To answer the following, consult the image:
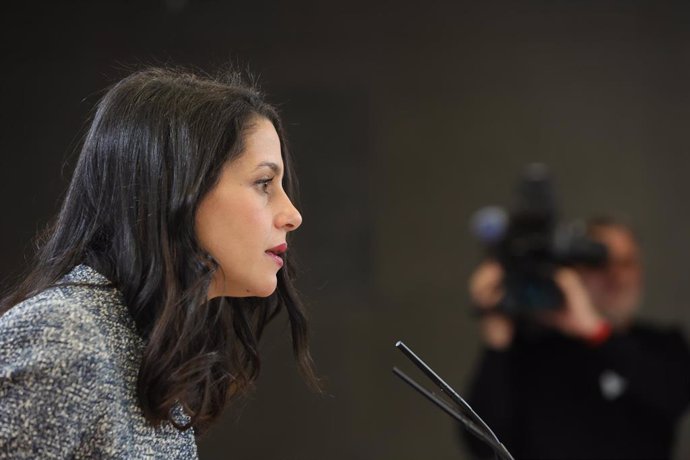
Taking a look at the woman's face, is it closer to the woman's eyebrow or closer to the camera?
the woman's eyebrow

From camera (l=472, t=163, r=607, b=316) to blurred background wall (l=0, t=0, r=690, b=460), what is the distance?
2.45 feet

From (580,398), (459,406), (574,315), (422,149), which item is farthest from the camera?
(422,149)

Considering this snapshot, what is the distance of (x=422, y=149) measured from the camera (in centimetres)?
329

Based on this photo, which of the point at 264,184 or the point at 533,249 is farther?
the point at 533,249

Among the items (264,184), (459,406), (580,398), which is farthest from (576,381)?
(264,184)

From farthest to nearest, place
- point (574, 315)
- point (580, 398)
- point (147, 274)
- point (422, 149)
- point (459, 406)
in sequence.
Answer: point (422, 149) → point (574, 315) → point (580, 398) → point (459, 406) → point (147, 274)

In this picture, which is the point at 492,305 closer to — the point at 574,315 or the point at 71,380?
the point at 574,315

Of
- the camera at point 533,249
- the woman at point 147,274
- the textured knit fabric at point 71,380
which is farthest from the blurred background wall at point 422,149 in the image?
the textured knit fabric at point 71,380

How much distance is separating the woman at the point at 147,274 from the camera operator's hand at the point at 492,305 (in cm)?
122

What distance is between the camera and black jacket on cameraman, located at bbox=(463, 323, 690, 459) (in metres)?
2.26

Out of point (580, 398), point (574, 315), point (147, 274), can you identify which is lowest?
point (580, 398)

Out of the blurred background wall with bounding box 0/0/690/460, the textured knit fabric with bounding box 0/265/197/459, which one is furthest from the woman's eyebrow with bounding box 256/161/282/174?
the blurred background wall with bounding box 0/0/690/460

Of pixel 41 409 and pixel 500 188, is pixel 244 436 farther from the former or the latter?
pixel 41 409

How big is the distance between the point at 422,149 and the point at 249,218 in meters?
2.14
